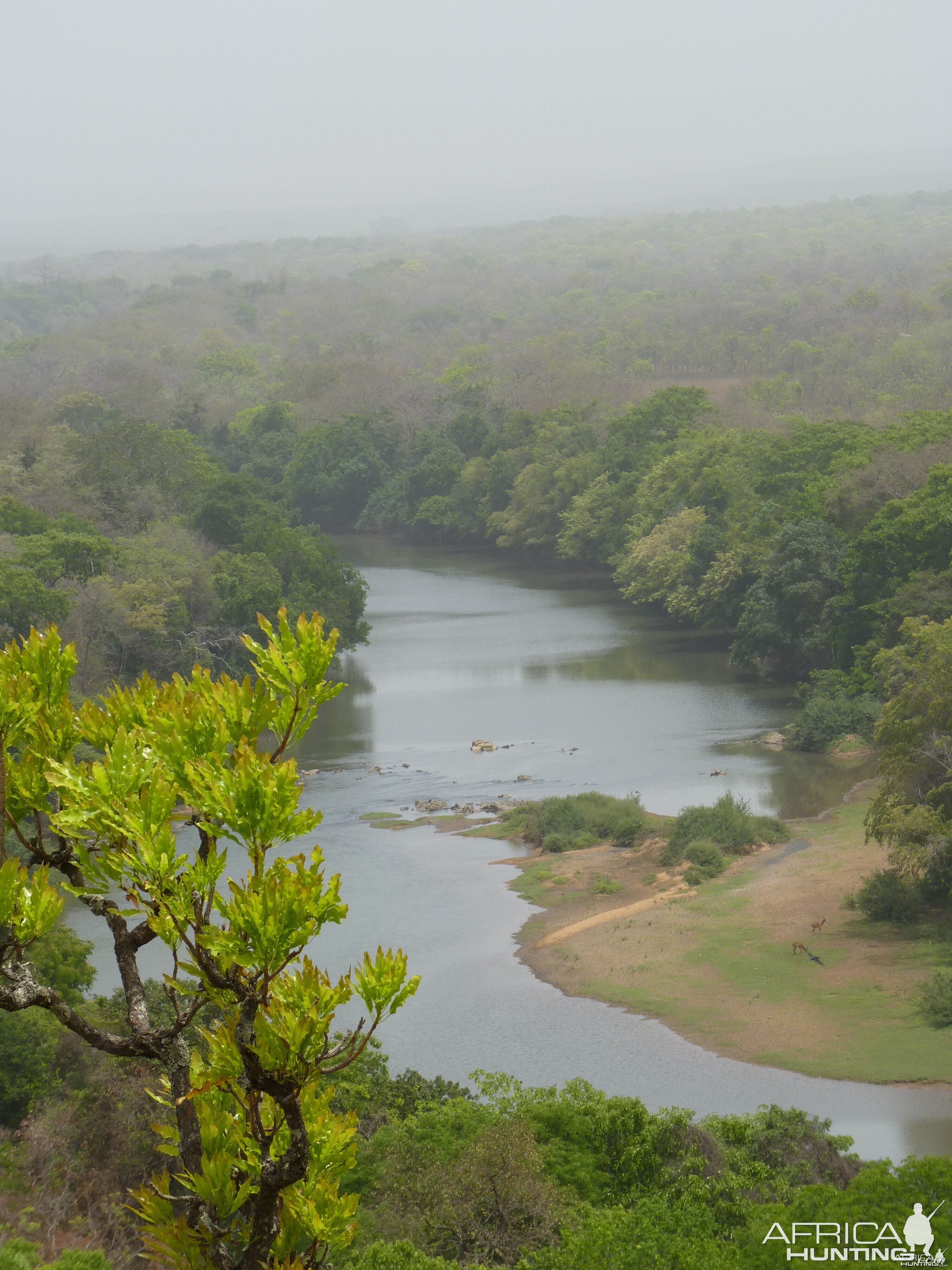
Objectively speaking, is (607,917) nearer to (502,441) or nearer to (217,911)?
(217,911)

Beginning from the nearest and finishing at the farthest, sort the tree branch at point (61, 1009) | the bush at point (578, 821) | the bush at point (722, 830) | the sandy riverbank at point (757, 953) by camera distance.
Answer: the tree branch at point (61, 1009)
the sandy riverbank at point (757, 953)
the bush at point (722, 830)
the bush at point (578, 821)

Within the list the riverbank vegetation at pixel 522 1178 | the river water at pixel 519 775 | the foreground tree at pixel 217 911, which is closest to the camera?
the foreground tree at pixel 217 911

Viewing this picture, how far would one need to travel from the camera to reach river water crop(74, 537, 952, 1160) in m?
Answer: 16.2

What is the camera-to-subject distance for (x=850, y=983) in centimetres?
1838

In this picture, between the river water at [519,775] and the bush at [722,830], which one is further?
the bush at [722,830]

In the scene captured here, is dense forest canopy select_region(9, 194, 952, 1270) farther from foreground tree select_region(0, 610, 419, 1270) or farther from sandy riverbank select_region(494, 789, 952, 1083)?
sandy riverbank select_region(494, 789, 952, 1083)

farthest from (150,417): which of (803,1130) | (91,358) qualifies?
(803,1130)

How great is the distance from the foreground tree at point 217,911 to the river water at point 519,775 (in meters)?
11.5

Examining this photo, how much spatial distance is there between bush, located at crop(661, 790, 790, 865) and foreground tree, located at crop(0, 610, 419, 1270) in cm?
2125

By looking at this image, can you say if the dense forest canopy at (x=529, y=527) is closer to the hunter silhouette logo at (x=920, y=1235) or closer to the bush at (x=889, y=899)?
the bush at (x=889, y=899)

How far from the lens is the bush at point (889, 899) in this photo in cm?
2033

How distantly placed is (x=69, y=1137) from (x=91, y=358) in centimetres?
8352

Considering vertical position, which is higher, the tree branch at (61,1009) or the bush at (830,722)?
the tree branch at (61,1009)

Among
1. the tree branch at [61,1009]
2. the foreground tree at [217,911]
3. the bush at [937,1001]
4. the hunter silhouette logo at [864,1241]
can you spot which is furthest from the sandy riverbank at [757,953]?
the tree branch at [61,1009]
